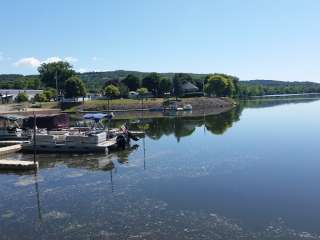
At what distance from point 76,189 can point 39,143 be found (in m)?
16.4

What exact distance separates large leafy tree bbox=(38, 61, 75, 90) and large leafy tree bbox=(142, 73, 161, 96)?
1115 inches

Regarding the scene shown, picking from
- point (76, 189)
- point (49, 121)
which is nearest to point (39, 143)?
point (49, 121)

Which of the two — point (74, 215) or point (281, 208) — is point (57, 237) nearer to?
point (74, 215)

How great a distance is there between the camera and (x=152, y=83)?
159m

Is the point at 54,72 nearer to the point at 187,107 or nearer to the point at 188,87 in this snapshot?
the point at 188,87

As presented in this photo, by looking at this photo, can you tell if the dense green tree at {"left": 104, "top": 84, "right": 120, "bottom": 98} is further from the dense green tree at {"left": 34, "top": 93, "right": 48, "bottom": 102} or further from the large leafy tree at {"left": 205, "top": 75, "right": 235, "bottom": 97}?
the large leafy tree at {"left": 205, "top": 75, "right": 235, "bottom": 97}

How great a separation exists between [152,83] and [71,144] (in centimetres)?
11923

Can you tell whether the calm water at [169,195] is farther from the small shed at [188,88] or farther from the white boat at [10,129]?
the small shed at [188,88]

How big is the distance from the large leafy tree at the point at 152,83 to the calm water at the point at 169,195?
117 m

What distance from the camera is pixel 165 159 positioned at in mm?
37438

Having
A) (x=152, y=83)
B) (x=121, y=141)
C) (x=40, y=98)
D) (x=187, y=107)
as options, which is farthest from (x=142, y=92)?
(x=121, y=141)

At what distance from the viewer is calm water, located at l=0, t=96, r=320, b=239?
774 inches

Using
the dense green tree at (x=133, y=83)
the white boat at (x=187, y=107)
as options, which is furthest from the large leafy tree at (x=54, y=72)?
the white boat at (x=187, y=107)

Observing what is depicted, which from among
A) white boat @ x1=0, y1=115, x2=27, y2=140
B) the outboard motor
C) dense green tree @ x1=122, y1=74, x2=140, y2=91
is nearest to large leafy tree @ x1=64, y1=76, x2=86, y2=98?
dense green tree @ x1=122, y1=74, x2=140, y2=91
